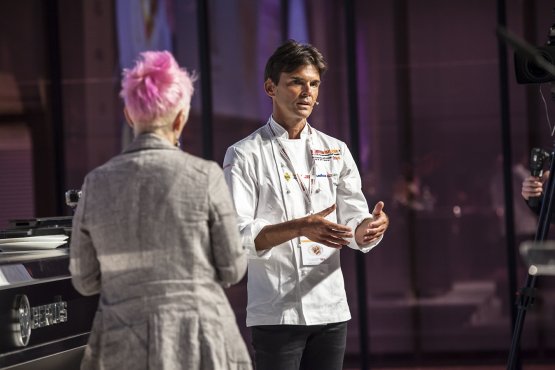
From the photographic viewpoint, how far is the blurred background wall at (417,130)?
6797 mm

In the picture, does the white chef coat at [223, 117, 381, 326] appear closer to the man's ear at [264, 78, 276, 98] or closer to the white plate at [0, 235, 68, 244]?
the man's ear at [264, 78, 276, 98]

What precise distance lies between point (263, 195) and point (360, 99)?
406cm

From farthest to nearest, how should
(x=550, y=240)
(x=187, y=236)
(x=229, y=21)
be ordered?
(x=229, y=21) → (x=550, y=240) → (x=187, y=236)

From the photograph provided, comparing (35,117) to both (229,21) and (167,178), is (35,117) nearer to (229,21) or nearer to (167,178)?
(229,21)

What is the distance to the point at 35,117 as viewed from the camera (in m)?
7.41

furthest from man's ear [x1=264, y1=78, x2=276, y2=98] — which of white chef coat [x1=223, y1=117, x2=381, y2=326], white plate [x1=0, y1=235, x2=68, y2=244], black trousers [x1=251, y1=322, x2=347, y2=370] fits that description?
white plate [x1=0, y1=235, x2=68, y2=244]

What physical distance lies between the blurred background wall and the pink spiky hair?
182 inches

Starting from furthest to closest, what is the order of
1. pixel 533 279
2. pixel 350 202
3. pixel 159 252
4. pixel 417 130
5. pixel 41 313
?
pixel 417 130
pixel 533 279
pixel 350 202
pixel 41 313
pixel 159 252

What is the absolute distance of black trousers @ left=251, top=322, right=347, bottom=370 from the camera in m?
2.96

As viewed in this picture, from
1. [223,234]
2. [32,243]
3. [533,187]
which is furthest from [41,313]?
[533,187]

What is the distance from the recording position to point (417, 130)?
695 cm

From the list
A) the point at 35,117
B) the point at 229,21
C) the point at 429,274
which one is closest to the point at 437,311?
the point at 429,274

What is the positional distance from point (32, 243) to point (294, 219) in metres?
0.91

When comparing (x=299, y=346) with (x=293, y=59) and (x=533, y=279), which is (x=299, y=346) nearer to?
(x=293, y=59)
